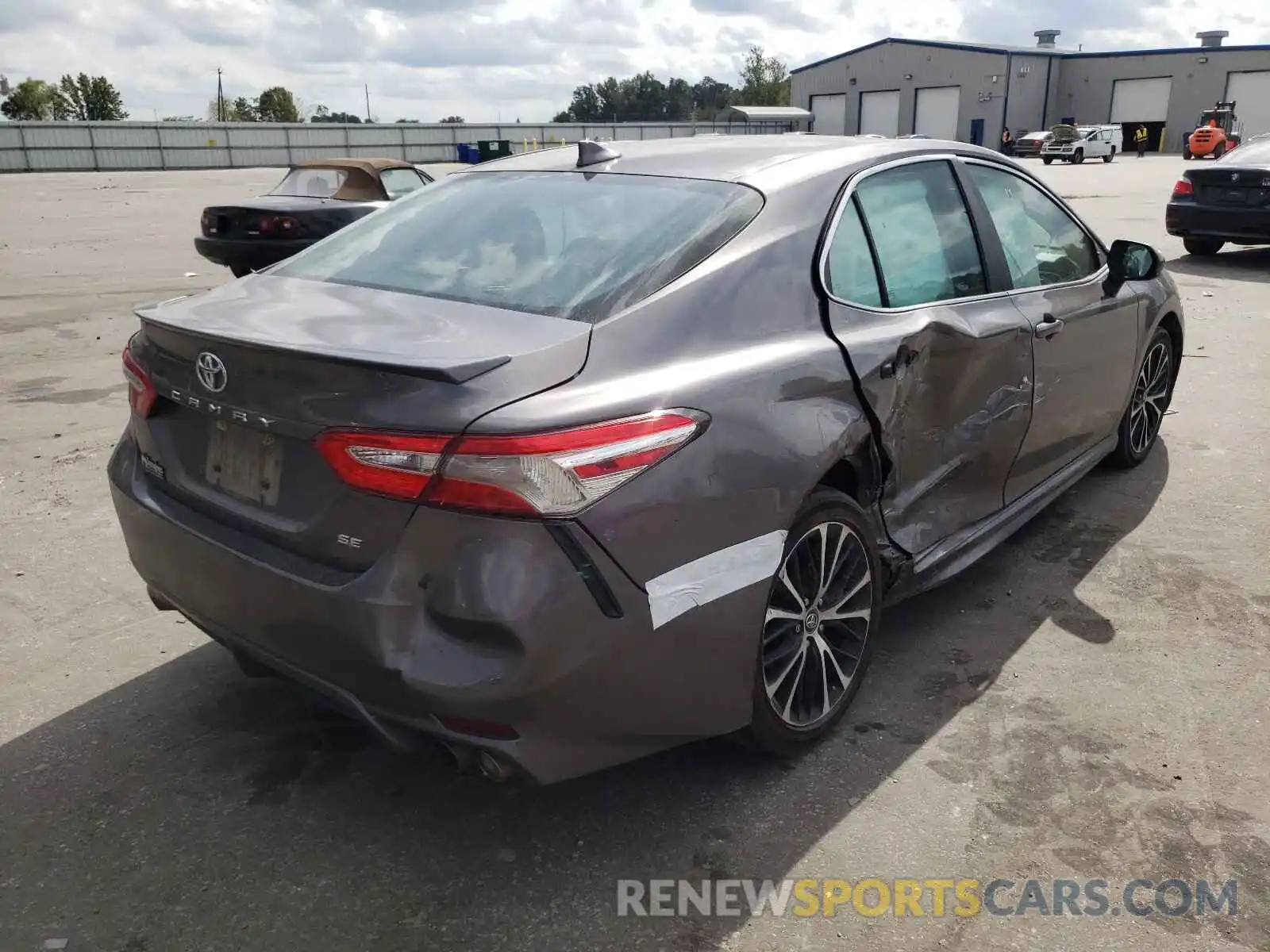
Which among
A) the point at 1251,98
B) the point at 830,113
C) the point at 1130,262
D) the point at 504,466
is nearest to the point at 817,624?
the point at 504,466

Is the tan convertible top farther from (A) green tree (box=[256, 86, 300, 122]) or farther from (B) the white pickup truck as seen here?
(A) green tree (box=[256, 86, 300, 122])

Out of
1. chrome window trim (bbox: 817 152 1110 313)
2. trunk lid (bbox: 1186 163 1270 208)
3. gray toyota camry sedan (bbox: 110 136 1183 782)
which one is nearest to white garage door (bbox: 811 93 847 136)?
trunk lid (bbox: 1186 163 1270 208)

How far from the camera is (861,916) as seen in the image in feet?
7.77

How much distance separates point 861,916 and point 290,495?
5.30ft

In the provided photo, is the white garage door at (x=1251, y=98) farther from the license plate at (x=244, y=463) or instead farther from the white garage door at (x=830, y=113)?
the license plate at (x=244, y=463)

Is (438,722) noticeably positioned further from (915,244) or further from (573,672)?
(915,244)

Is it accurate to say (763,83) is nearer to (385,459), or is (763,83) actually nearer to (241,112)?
(241,112)

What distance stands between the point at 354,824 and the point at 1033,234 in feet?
10.7

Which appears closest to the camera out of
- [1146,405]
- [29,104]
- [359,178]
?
[1146,405]

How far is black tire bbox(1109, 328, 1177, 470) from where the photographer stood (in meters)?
5.01

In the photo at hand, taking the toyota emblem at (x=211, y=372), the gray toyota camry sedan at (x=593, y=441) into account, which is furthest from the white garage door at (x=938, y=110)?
the toyota emblem at (x=211, y=372)


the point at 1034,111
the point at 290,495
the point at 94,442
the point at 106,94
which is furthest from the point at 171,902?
the point at 106,94

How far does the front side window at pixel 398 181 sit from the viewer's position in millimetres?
11898

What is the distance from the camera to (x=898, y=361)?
3.04 meters
